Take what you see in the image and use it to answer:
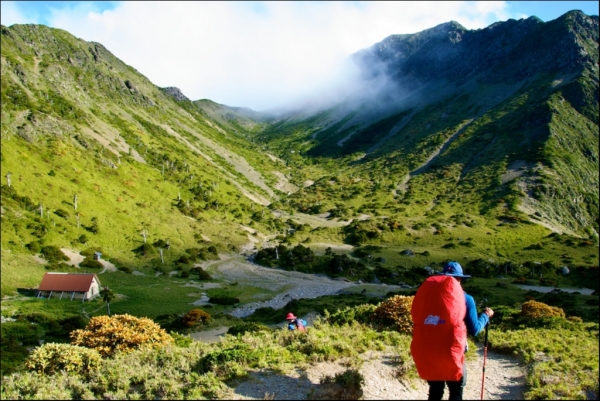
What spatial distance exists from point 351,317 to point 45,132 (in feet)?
343

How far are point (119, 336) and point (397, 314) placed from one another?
12.5m

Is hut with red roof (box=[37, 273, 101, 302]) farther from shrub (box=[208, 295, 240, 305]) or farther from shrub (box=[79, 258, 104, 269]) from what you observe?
shrub (box=[208, 295, 240, 305])

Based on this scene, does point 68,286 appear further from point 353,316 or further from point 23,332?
point 353,316

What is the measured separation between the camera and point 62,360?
1166 centimetres

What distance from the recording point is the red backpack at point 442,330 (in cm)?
700

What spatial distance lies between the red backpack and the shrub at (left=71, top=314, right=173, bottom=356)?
41.4ft

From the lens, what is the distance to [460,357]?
709 centimetres

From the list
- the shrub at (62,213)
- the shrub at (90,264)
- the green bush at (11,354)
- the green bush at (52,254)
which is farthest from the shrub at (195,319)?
the shrub at (62,213)

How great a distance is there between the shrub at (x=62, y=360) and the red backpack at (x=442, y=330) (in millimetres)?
9606

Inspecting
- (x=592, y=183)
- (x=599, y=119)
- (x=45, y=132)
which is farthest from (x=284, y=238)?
(x=599, y=119)

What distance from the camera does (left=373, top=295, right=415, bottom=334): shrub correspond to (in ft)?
53.8

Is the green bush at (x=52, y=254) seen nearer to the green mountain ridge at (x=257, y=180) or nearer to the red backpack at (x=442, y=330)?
the green mountain ridge at (x=257, y=180)

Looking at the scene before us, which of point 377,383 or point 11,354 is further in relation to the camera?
point 11,354

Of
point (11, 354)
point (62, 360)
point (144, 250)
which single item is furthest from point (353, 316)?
point (144, 250)
